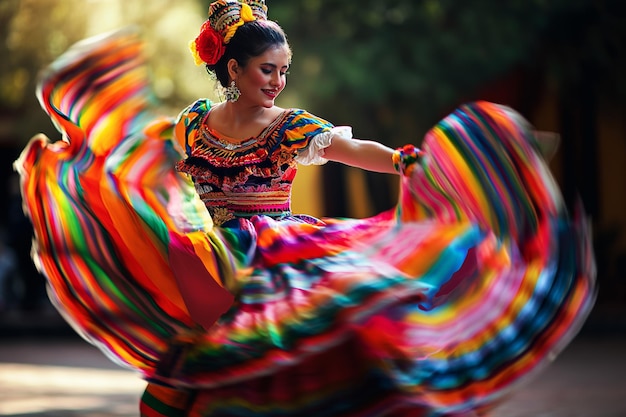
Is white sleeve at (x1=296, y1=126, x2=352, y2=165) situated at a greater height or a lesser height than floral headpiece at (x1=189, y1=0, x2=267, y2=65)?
lesser

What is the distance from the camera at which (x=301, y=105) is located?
1316 centimetres

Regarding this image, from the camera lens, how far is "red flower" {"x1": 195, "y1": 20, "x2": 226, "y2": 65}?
4.54 metres

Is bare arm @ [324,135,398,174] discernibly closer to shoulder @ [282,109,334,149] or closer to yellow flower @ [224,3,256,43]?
shoulder @ [282,109,334,149]

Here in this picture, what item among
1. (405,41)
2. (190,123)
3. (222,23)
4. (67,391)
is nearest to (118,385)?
(67,391)

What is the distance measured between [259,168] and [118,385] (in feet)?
18.6

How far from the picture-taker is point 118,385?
31.5 feet

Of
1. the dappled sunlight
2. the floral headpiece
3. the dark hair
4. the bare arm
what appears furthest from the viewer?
the dappled sunlight

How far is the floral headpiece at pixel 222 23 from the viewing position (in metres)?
4.50

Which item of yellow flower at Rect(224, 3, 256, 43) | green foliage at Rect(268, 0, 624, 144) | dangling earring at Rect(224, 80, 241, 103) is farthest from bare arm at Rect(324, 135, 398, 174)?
green foliage at Rect(268, 0, 624, 144)

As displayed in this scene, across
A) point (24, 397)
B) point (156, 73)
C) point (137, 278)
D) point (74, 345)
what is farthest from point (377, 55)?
point (137, 278)

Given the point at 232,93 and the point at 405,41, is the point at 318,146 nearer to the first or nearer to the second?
the point at 232,93

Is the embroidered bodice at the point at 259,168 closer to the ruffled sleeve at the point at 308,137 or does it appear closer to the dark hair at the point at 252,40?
the ruffled sleeve at the point at 308,137

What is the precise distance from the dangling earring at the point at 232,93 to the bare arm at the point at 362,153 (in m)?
0.41

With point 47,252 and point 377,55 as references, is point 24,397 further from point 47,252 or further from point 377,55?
point 377,55
